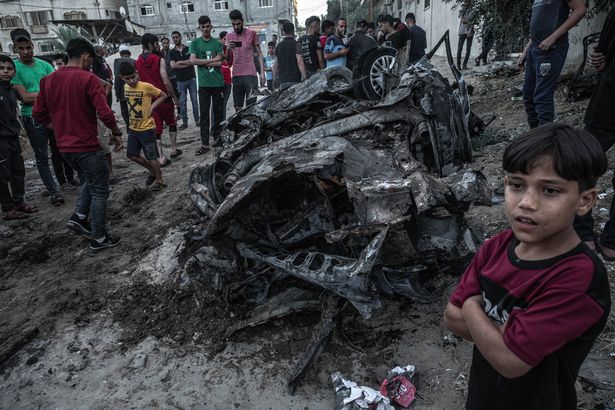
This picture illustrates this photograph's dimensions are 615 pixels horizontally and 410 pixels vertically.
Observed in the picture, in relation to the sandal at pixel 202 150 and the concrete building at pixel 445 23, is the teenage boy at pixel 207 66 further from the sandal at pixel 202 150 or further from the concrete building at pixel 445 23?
the concrete building at pixel 445 23

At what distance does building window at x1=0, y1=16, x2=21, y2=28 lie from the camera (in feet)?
113

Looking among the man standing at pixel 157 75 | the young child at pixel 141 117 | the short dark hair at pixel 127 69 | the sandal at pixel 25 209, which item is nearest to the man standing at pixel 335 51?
the man standing at pixel 157 75

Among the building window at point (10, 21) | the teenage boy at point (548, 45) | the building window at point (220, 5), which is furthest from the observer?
the building window at point (220, 5)

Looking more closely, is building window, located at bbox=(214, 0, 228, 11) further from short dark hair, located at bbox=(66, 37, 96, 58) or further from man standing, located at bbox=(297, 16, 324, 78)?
short dark hair, located at bbox=(66, 37, 96, 58)

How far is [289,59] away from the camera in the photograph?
7367 millimetres

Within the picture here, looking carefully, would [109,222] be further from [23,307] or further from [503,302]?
[503,302]

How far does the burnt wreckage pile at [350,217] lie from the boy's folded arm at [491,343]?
1.13 metres

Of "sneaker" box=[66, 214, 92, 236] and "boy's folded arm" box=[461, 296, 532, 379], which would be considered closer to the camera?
"boy's folded arm" box=[461, 296, 532, 379]

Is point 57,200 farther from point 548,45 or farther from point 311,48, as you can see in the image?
point 548,45

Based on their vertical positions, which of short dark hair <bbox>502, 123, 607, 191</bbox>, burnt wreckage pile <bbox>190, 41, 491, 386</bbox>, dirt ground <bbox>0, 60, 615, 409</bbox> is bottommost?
dirt ground <bbox>0, 60, 615, 409</bbox>

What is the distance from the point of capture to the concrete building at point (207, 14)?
3512 cm

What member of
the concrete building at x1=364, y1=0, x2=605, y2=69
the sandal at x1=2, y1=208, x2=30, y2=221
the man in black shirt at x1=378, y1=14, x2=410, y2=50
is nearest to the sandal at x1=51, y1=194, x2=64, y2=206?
the sandal at x1=2, y1=208, x2=30, y2=221

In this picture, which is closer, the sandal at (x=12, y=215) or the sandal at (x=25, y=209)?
the sandal at (x=12, y=215)

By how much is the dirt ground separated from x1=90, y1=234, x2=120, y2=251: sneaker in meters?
0.09
